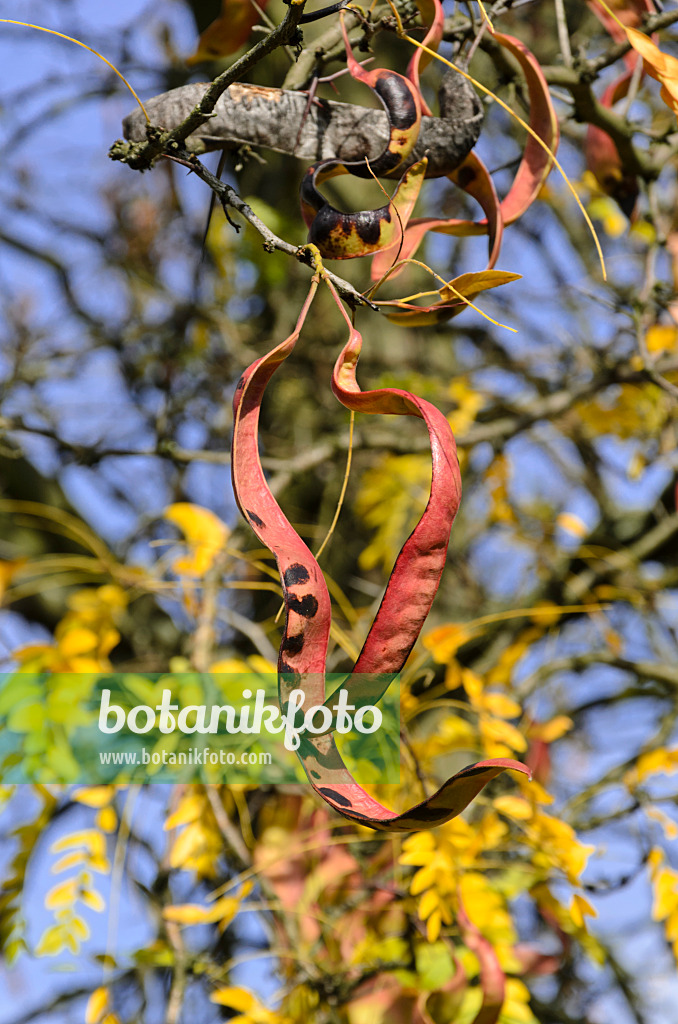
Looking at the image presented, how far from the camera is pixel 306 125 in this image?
775mm

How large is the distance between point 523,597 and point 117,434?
1.23m

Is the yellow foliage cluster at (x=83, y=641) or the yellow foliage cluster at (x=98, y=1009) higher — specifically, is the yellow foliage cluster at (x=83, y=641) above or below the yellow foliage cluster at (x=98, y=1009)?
above

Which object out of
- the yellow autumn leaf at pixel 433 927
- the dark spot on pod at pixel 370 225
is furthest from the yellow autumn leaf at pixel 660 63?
the yellow autumn leaf at pixel 433 927

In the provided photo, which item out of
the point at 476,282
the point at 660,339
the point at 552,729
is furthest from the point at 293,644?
the point at 660,339

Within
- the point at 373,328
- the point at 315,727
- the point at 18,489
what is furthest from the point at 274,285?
the point at 315,727

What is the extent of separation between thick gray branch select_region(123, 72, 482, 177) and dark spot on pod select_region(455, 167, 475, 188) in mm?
29

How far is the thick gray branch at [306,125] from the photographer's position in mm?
735

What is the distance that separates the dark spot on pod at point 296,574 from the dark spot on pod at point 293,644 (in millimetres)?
36

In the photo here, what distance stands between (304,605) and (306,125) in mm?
483

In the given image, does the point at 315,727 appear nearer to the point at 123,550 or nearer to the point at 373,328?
the point at 123,550

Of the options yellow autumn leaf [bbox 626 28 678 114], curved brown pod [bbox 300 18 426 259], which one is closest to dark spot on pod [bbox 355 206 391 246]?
curved brown pod [bbox 300 18 426 259]

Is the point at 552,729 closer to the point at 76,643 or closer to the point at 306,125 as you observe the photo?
the point at 76,643

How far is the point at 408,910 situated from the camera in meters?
1.21

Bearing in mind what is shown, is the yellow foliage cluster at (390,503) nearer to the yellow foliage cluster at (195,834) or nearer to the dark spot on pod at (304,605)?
the yellow foliage cluster at (195,834)
